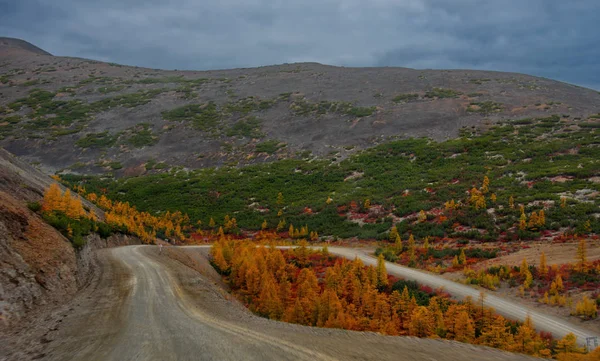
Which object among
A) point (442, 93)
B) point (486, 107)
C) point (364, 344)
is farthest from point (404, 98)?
point (364, 344)

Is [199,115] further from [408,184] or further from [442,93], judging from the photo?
[408,184]

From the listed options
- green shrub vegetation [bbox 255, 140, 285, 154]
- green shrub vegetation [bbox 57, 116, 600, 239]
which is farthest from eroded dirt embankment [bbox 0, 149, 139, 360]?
green shrub vegetation [bbox 255, 140, 285, 154]

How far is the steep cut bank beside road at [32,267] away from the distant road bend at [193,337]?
1102mm

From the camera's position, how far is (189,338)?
9750 mm

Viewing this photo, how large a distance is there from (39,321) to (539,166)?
194ft

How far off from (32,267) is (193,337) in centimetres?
836

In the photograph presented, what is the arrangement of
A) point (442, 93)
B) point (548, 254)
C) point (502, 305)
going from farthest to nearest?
point (442, 93)
point (548, 254)
point (502, 305)

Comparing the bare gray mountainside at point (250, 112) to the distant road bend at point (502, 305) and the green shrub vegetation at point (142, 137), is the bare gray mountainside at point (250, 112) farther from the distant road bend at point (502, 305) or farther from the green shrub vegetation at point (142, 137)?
the distant road bend at point (502, 305)

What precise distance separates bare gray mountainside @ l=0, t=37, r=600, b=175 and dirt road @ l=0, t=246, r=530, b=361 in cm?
6414

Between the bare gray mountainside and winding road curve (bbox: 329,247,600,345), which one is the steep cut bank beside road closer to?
winding road curve (bbox: 329,247,600,345)

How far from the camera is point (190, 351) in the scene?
341 inches

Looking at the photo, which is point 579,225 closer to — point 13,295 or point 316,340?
point 316,340

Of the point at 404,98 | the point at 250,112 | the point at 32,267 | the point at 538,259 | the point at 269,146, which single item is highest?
the point at 404,98

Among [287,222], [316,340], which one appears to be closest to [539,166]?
[287,222]
